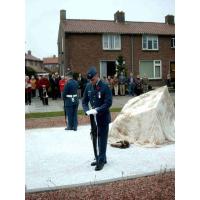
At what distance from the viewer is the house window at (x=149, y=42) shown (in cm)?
2952

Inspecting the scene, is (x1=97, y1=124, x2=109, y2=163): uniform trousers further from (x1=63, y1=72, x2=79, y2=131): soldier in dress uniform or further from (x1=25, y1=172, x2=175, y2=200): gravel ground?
(x1=63, y1=72, x2=79, y2=131): soldier in dress uniform

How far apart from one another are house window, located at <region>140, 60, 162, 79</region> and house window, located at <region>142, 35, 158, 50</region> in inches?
41.3

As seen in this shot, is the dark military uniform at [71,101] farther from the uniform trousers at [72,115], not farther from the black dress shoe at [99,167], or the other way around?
the black dress shoe at [99,167]

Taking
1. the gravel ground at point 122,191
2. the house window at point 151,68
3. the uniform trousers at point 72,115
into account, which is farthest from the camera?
the house window at point 151,68

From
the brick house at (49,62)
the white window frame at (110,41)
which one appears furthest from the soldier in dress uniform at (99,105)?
the white window frame at (110,41)

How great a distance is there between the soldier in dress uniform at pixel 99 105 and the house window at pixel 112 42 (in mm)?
22972

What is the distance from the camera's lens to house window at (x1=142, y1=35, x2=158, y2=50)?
29.5 m

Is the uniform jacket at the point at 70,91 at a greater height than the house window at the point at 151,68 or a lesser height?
lesser

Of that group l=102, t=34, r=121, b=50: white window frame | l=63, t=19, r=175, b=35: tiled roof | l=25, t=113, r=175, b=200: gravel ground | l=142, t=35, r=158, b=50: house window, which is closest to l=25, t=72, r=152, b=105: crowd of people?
l=102, t=34, r=121, b=50: white window frame

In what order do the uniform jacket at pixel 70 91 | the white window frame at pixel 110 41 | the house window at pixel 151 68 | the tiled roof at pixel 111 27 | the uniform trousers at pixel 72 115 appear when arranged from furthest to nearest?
1. the white window frame at pixel 110 41
2. the house window at pixel 151 68
3. the tiled roof at pixel 111 27
4. the uniform trousers at pixel 72 115
5. the uniform jacket at pixel 70 91

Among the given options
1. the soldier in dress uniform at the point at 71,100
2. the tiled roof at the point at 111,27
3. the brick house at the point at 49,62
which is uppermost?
the tiled roof at the point at 111,27
